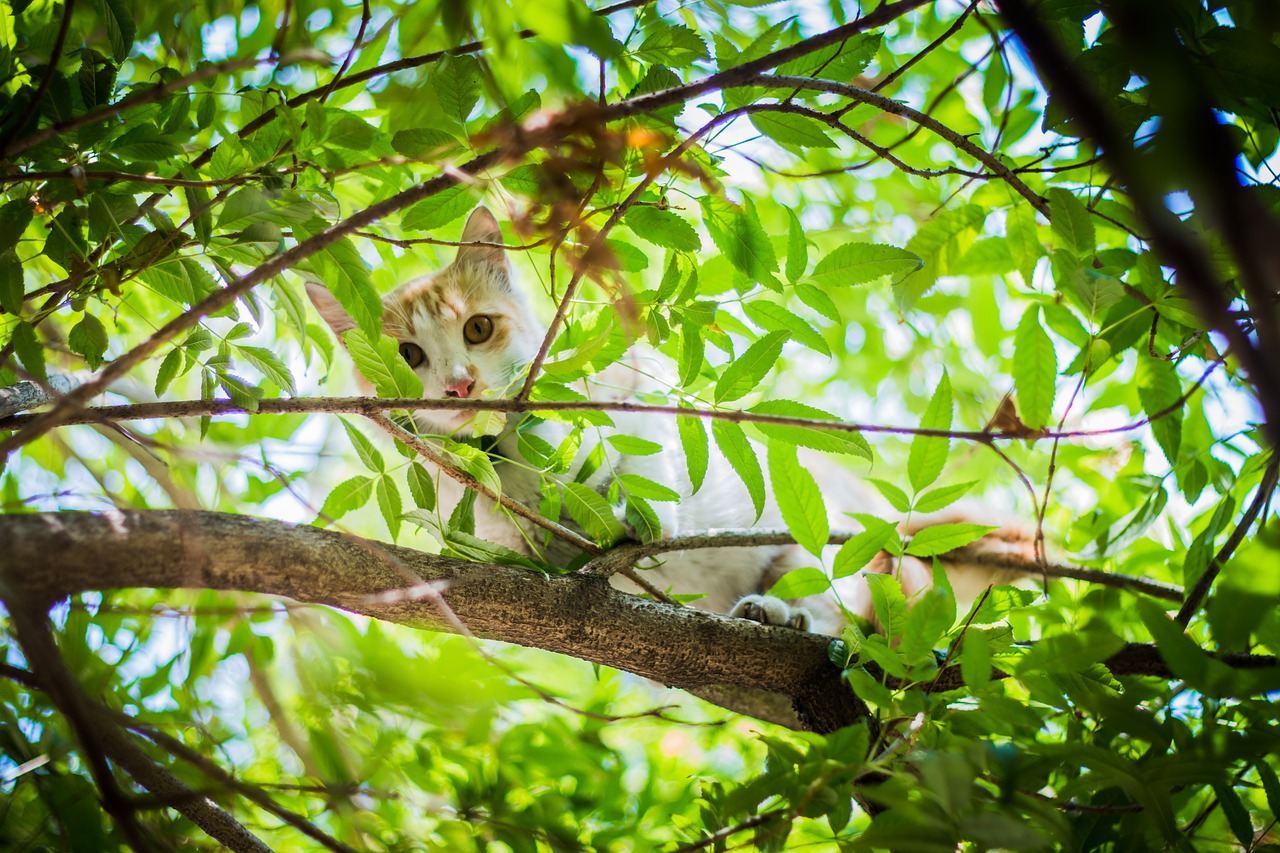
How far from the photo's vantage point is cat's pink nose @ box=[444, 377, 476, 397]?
6.77ft

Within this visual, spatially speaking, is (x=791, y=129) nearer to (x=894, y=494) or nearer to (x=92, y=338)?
(x=894, y=494)

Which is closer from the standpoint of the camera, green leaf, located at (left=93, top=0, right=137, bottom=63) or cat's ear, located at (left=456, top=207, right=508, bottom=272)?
green leaf, located at (left=93, top=0, right=137, bottom=63)

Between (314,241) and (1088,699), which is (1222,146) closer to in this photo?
(1088,699)

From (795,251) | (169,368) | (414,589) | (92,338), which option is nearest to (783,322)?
(795,251)

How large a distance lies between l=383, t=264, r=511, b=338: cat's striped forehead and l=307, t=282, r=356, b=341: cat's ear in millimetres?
143

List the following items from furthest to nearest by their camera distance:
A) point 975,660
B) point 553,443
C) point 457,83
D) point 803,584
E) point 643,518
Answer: point 553,443, point 643,518, point 803,584, point 457,83, point 975,660

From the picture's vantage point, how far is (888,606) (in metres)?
1.14

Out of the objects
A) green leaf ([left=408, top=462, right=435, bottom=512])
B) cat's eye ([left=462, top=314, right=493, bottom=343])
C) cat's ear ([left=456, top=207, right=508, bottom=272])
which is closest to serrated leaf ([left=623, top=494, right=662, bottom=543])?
green leaf ([left=408, top=462, right=435, bottom=512])

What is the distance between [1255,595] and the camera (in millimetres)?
686

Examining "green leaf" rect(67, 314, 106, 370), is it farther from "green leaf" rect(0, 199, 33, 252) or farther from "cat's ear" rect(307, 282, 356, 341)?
"cat's ear" rect(307, 282, 356, 341)

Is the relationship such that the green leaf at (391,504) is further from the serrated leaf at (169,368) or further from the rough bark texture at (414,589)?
the serrated leaf at (169,368)

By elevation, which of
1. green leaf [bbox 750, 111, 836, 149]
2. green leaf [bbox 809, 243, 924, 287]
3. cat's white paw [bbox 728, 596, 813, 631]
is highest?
green leaf [bbox 750, 111, 836, 149]

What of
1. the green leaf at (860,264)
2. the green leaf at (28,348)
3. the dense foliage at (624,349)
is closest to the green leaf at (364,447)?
the dense foliage at (624,349)

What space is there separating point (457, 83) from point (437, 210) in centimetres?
21
